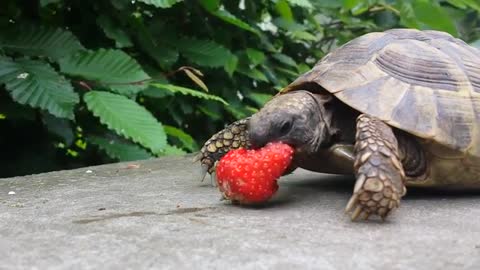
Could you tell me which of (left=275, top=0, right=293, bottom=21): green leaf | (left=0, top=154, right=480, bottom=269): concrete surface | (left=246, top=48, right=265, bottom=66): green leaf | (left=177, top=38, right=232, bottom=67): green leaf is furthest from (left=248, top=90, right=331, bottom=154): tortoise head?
(left=275, top=0, right=293, bottom=21): green leaf

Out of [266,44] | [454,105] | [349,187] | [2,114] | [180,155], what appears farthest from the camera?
[266,44]

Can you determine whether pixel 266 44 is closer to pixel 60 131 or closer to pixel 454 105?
pixel 60 131

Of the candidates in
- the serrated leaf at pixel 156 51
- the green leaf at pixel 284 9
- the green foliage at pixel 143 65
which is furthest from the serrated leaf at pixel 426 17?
the serrated leaf at pixel 156 51

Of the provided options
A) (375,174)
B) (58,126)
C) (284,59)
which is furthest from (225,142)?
(284,59)

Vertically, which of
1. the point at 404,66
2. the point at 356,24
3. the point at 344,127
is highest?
the point at 356,24

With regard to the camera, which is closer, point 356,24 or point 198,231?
point 198,231

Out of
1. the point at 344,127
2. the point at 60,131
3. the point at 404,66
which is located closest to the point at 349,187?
the point at 344,127

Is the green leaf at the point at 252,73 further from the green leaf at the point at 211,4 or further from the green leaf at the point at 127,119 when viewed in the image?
the green leaf at the point at 127,119

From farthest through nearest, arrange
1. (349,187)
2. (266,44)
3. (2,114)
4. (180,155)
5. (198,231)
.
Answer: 1. (266,44)
2. (180,155)
3. (2,114)
4. (349,187)
5. (198,231)
